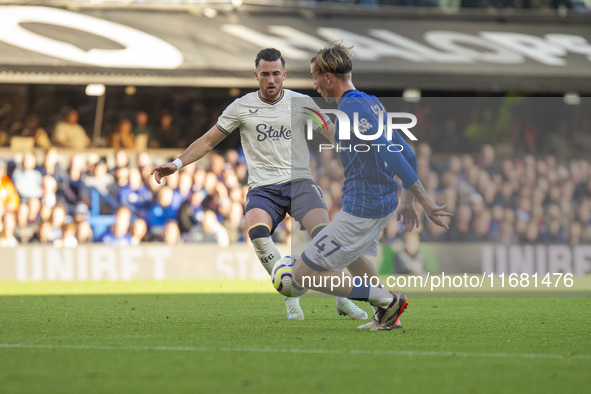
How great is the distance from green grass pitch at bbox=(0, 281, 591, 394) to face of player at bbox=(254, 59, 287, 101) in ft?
6.51

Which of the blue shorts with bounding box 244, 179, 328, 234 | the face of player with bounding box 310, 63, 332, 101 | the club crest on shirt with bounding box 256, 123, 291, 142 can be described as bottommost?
the blue shorts with bounding box 244, 179, 328, 234

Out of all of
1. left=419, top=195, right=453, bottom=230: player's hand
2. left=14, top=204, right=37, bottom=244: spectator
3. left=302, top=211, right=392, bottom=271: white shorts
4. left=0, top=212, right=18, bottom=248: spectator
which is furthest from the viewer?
left=14, top=204, right=37, bottom=244: spectator

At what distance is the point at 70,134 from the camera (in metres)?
18.8

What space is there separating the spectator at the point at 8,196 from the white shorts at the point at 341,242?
10941 mm

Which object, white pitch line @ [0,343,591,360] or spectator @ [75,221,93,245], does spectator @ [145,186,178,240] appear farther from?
white pitch line @ [0,343,591,360]

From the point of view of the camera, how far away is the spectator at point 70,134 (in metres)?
18.7

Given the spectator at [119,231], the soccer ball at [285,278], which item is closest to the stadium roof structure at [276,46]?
the spectator at [119,231]

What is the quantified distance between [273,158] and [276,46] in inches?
384

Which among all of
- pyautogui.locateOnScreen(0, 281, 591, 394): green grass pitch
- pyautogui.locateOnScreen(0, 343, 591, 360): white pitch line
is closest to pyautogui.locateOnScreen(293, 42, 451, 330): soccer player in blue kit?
pyautogui.locateOnScreen(0, 281, 591, 394): green grass pitch

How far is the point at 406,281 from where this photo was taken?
48.3 feet

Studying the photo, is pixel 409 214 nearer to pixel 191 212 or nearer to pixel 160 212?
pixel 191 212

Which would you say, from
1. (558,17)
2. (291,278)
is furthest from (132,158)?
(291,278)

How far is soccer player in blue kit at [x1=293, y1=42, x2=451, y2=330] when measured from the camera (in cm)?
646

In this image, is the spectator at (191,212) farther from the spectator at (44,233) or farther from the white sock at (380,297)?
the white sock at (380,297)
